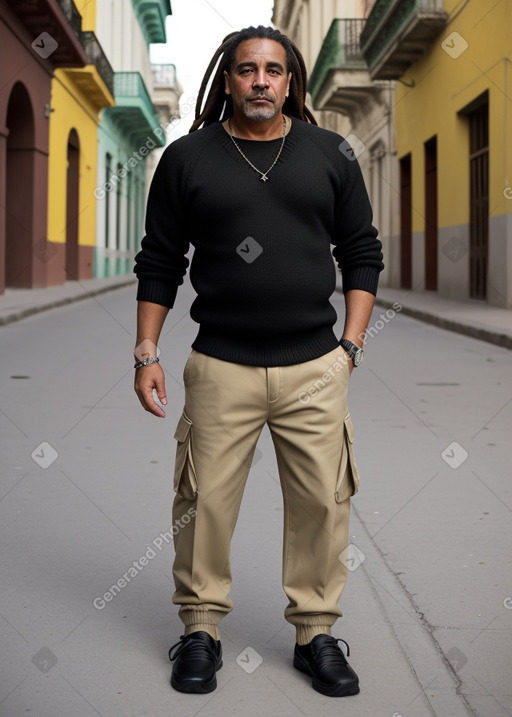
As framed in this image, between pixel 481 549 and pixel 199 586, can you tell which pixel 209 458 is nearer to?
pixel 199 586

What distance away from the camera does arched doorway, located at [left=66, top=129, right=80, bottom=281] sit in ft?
87.1

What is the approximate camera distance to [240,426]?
275 cm

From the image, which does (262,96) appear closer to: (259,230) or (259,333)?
(259,230)

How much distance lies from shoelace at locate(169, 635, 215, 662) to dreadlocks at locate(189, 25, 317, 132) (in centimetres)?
139

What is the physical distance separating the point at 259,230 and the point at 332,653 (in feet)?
3.66

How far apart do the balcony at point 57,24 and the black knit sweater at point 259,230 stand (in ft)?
53.2

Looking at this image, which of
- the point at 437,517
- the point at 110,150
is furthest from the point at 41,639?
the point at 110,150

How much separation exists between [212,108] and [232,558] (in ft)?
5.56

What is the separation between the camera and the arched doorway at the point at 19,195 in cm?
2081

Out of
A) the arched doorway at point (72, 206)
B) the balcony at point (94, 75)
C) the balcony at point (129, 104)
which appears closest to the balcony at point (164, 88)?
the balcony at point (129, 104)

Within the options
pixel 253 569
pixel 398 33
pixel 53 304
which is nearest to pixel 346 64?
pixel 398 33

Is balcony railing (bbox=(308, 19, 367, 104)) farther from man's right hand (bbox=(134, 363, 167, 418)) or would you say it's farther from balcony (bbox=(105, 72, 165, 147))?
man's right hand (bbox=(134, 363, 167, 418))

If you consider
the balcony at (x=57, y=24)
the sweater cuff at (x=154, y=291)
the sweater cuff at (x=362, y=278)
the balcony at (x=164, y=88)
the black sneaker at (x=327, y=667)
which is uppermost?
the balcony at (x=164, y=88)

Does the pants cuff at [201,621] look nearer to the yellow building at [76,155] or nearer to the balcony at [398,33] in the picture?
the balcony at [398,33]
